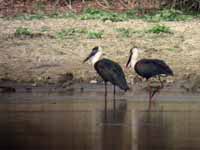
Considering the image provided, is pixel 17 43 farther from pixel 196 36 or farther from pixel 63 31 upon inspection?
pixel 196 36

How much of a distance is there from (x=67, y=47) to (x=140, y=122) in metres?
6.84

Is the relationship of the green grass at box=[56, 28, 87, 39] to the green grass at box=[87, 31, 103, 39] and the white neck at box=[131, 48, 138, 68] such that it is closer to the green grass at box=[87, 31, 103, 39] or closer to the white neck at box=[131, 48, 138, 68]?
the green grass at box=[87, 31, 103, 39]

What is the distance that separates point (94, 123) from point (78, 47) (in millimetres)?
6833

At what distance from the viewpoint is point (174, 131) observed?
1179cm

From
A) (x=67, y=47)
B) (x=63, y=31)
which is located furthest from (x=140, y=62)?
(x=63, y=31)

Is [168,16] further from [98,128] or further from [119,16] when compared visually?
[98,128]

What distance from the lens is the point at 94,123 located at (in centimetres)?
1247

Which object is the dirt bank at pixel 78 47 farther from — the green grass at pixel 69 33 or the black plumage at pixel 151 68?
the black plumage at pixel 151 68

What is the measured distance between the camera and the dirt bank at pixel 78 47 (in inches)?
687

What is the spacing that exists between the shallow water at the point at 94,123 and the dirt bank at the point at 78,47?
167cm

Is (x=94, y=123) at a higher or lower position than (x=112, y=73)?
lower

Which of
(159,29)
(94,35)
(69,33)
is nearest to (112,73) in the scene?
(94,35)

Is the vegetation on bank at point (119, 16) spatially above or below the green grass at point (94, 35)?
above

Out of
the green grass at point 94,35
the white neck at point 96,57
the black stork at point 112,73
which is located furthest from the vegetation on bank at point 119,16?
the black stork at point 112,73
